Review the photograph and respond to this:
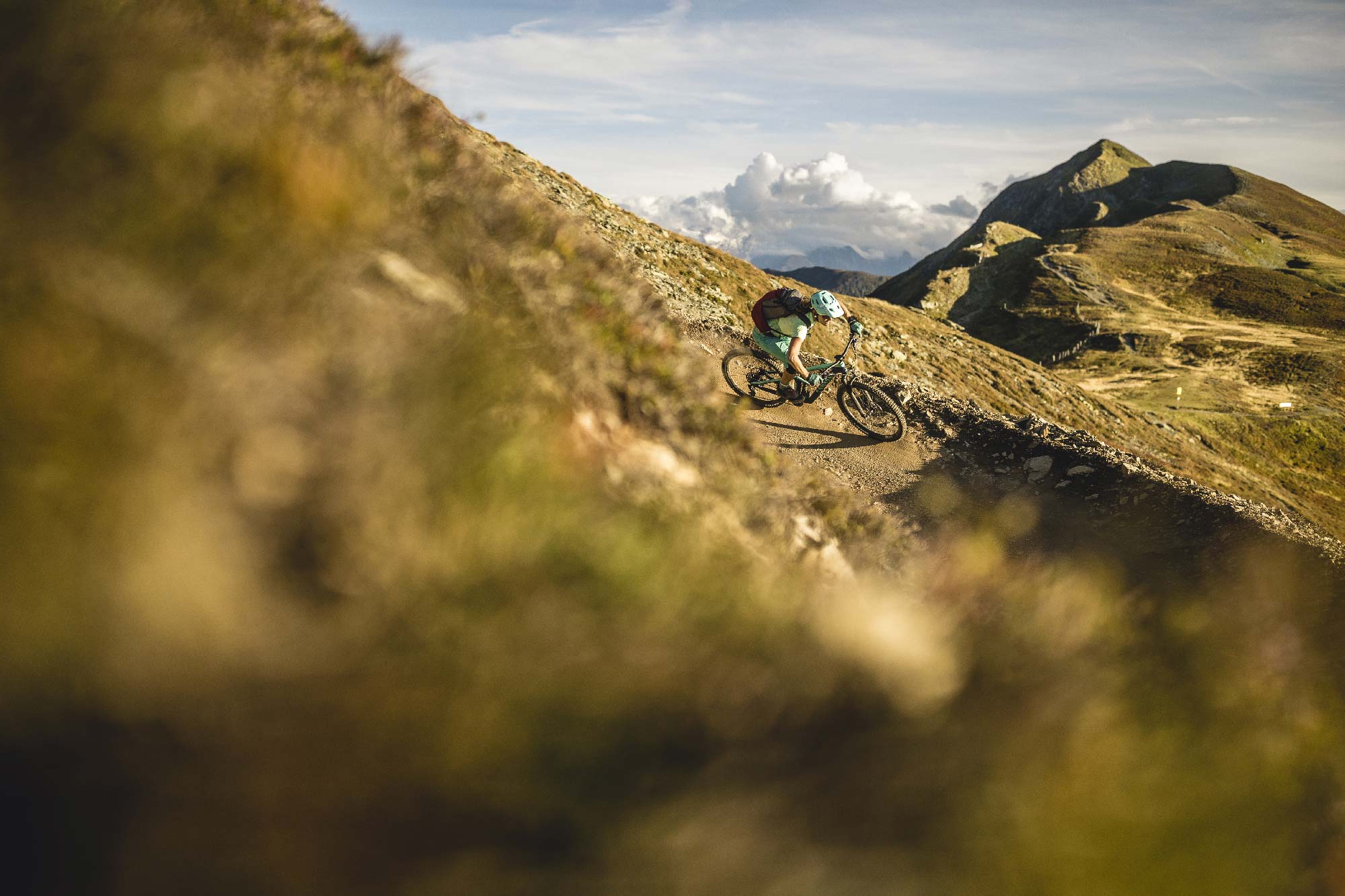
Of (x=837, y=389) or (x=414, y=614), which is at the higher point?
(x=837, y=389)

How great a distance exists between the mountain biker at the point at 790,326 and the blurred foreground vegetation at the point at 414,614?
735cm

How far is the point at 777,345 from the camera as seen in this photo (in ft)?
39.3

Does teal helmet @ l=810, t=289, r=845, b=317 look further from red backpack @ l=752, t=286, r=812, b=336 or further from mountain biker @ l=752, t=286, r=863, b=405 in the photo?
red backpack @ l=752, t=286, r=812, b=336

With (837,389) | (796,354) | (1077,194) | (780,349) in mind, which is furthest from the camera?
(1077,194)

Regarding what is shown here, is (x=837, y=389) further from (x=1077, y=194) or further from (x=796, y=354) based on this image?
(x=1077, y=194)

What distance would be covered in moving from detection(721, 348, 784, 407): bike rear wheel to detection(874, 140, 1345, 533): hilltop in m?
26.0

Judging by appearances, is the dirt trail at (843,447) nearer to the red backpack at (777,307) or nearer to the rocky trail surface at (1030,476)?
the rocky trail surface at (1030,476)

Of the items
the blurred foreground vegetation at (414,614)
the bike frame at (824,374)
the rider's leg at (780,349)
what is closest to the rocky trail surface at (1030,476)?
the bike frame at (824,374)

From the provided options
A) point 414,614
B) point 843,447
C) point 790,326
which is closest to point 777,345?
point 790,326

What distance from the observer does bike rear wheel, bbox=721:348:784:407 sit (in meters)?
12.7

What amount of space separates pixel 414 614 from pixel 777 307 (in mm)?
10404

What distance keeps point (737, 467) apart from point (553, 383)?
67.8 inches

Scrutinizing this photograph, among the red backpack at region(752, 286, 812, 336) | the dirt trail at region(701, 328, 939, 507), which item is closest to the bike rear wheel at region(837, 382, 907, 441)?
the dirt trail at region(701, 328, 939, 507)

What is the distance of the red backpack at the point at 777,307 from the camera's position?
1122 centimetres
